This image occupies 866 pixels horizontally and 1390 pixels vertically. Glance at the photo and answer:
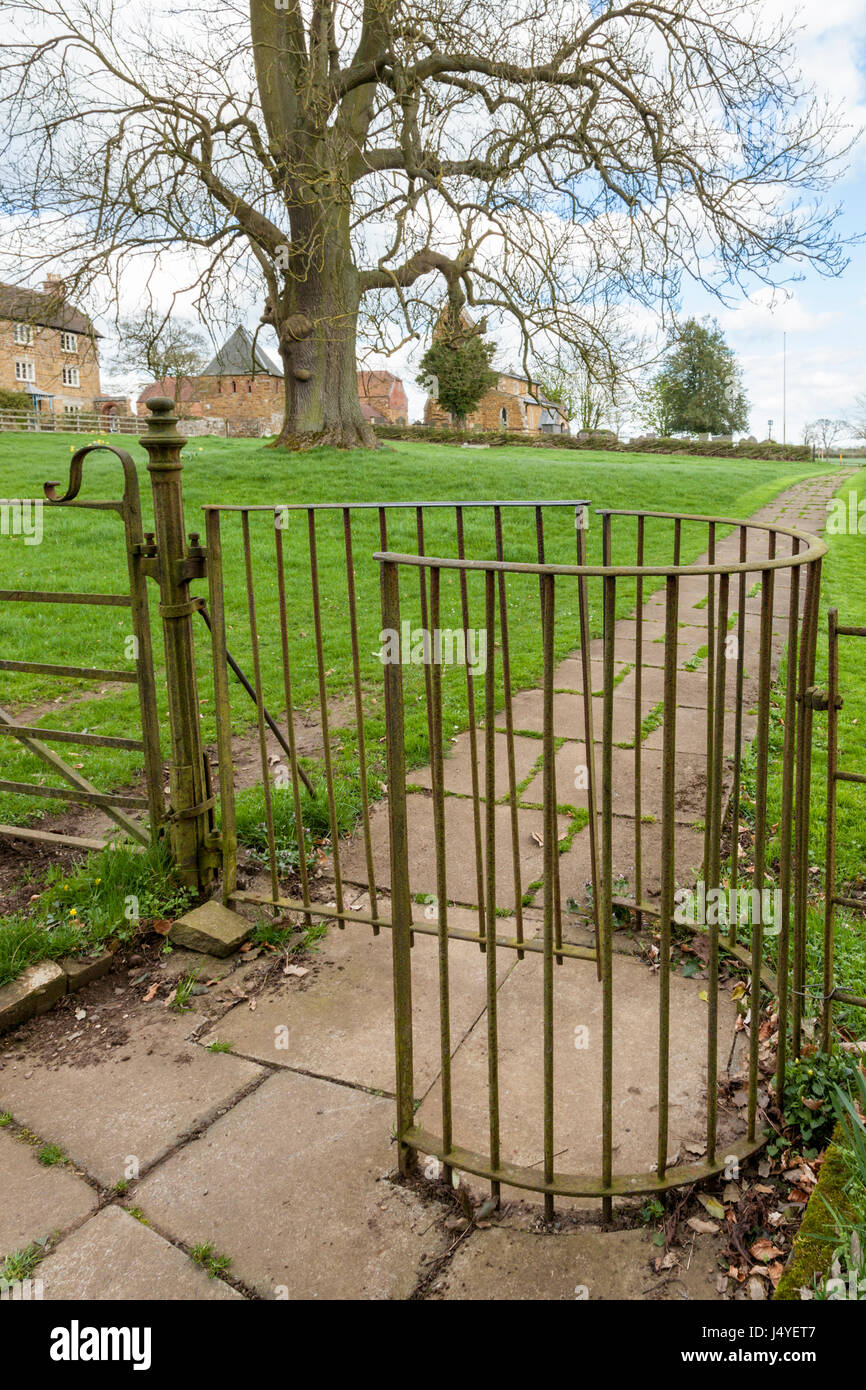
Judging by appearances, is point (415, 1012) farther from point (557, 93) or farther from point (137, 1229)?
point (557, 93)

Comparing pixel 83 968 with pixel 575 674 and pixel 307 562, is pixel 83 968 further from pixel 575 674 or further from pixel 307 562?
pixel 307 562

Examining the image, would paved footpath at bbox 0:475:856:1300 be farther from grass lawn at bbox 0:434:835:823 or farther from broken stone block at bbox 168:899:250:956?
grass lawn at bbox 0:434:835:823

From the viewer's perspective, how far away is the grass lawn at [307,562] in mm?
5934

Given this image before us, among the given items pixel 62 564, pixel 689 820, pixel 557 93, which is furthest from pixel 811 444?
pixel 689 820

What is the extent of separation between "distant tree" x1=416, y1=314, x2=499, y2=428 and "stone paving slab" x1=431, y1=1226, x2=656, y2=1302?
8.23 metres

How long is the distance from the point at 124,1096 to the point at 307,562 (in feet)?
27.5

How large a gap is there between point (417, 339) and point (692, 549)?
195 inches

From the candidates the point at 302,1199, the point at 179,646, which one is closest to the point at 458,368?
the point at 179,646

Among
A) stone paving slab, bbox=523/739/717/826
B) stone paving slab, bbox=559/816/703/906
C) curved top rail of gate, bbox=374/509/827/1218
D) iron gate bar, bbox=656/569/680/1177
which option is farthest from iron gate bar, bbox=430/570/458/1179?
stone paving slab, bbox=523/739/717/826

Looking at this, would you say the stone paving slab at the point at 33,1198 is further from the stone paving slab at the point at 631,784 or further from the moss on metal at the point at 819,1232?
the stone paving slab at the point at 631,784

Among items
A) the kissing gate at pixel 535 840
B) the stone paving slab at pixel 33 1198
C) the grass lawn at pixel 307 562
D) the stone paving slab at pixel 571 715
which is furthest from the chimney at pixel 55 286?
the stone paving slab at pixel 33 1198

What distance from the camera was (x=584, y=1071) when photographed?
2564mm

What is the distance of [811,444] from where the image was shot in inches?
1759

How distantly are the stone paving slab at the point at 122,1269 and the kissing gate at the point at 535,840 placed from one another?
553mm
